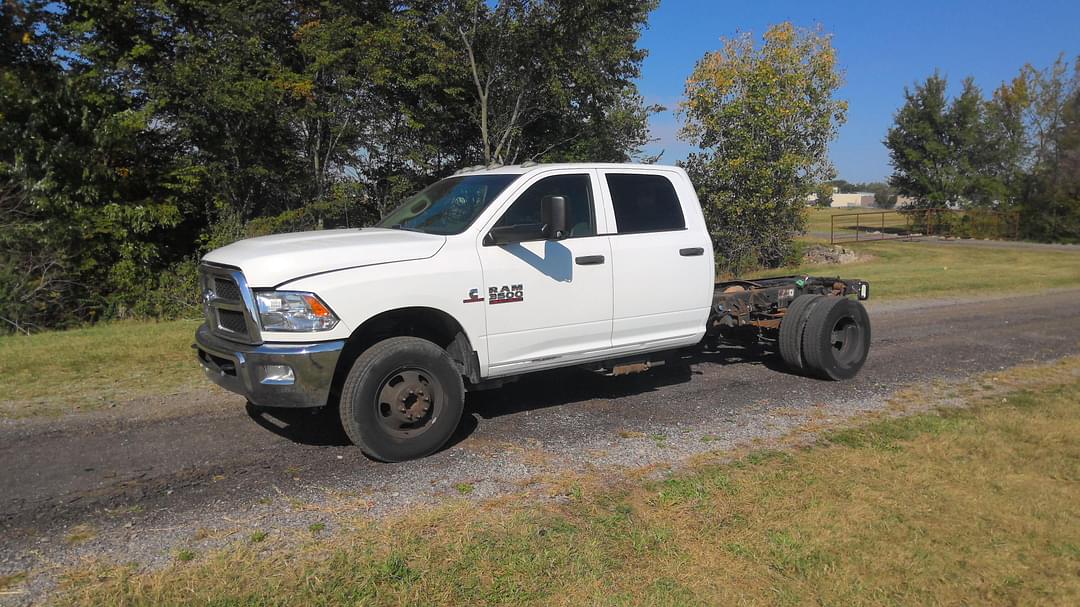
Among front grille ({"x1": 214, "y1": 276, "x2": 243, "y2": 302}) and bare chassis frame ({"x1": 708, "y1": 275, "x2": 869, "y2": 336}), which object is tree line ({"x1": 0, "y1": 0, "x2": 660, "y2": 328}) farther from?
bare chassis frame ({"x1": 708, "y1": 275, "x2": 869, "y2": 336})

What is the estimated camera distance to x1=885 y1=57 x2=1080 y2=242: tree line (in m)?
39.9

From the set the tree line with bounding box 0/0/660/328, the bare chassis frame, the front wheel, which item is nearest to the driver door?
the front wheel

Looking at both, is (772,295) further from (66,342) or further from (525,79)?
(525,79)

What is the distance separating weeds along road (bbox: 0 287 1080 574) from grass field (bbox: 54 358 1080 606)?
0.39m

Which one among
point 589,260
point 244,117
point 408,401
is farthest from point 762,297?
point 244,117

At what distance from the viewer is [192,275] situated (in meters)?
16.9

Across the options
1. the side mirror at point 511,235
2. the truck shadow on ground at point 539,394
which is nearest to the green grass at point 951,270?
the truck shadow on ground at point 539,394

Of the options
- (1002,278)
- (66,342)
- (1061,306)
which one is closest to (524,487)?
(66,342)

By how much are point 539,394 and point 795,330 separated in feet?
9.26

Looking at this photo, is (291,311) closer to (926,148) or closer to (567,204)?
(567,204)

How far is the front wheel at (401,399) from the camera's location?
16.3ft

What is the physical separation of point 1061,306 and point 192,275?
1814 centimetres

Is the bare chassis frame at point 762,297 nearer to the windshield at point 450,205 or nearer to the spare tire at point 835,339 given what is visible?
the spare tire at point 835,339

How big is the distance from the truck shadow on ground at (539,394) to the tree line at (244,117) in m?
9.70
